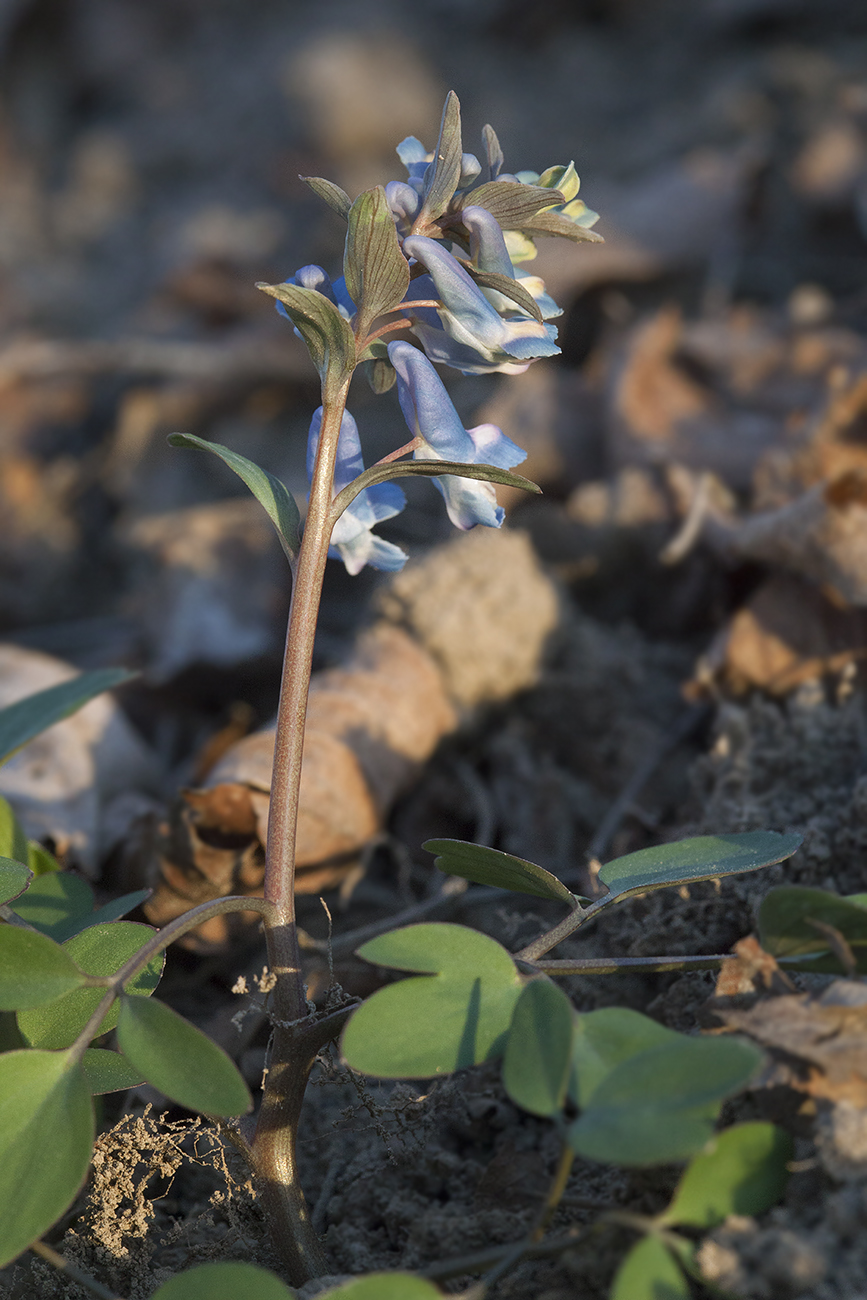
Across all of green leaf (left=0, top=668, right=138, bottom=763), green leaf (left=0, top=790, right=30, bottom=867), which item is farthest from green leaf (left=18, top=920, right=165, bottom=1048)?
green leaf (left=0, top=668, right=138, bottom=763)

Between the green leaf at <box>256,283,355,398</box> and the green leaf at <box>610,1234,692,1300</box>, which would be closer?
the green leaf at <box>610,1234,692,1300</box>

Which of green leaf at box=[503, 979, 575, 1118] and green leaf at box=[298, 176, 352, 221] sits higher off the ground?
green leaf at box=[298, 176, 352, 221]

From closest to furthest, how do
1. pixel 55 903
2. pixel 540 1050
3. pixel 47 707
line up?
1. pixel 540 1050
2. pixel 55 903
3. pixel 47 707

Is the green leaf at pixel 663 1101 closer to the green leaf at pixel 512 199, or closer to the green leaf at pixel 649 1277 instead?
the green leaf at pixel 649 1277

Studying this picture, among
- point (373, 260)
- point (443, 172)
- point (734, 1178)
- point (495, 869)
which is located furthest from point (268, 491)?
point (734, 1178)

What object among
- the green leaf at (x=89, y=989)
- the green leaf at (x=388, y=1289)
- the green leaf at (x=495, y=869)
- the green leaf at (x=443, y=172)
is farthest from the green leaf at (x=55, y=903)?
the green leaf at (x=443, y=172)

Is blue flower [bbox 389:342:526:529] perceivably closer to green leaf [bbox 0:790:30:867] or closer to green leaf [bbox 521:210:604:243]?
green leaf [bbox 521:210:604:243]

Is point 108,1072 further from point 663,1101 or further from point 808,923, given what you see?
point 808,923
